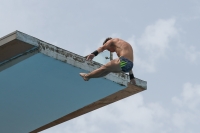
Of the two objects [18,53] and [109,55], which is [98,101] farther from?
[18,53]

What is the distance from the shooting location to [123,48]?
11227 millimetres

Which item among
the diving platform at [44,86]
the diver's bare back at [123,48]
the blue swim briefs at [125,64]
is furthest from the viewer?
the diving platform at [44,86]

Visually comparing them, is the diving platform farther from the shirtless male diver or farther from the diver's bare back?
the diver's bare back

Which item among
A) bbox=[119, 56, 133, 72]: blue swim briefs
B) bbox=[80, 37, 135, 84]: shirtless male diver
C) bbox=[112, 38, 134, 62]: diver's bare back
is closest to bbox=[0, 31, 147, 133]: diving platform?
bbox=[80, 37, 135, 84]: shirtless male diver

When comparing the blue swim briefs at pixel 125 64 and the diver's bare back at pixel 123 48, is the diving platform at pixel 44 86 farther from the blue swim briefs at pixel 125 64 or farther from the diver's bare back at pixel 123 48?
the blue swim briefs at pixel 125 64

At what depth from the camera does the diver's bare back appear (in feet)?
36.6

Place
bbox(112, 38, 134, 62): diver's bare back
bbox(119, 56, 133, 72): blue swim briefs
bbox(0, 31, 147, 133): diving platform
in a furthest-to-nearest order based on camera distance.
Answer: bbox(0, 31, 147, 133): diving platform < bbox(112, 38, 134, 62): diver's bare back < bbox(119, 56, 133, 72): blue swim briefs

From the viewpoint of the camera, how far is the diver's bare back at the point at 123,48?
11164 millimetres

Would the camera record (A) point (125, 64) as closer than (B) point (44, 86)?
Yes

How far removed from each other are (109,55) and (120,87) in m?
1.04

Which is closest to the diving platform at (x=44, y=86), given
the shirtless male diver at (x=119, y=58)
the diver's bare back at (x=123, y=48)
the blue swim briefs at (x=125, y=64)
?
the shirtless male diver at (x=119, y=58)

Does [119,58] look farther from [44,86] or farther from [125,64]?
[44,86]

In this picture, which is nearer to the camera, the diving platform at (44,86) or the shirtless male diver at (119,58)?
the shirtless male diver at (119,58)

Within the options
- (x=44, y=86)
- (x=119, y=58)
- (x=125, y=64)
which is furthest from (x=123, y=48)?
(x=44, y=86)
